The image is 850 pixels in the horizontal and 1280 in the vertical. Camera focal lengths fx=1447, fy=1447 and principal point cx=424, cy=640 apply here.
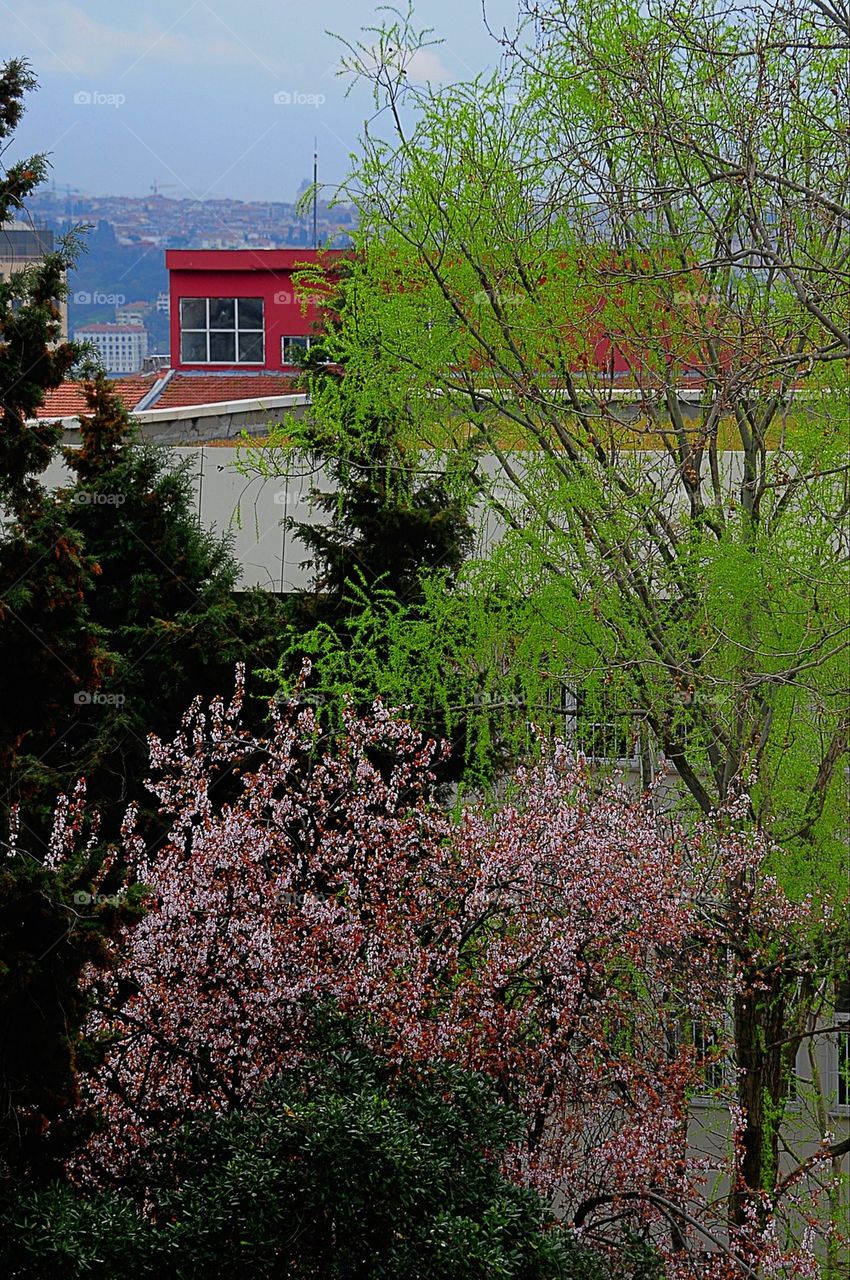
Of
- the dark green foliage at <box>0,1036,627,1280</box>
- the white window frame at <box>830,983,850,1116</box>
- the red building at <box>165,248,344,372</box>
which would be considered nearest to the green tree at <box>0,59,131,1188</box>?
the dark green foliage at <box>0,1036,627,1280</box>

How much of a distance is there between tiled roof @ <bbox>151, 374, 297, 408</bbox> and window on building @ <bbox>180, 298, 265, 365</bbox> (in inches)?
54.0

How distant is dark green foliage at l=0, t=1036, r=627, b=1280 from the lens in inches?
232

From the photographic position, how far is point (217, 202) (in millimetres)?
56156

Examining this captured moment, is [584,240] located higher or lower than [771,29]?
higher

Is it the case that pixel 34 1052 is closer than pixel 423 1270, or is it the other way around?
pixel 423 1270

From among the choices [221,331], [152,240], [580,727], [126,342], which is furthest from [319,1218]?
[152,240]

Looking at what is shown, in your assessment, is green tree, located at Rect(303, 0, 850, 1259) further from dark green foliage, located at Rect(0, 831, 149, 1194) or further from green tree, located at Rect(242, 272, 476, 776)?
dark green foliage, located at Rect(0, 831, 149, 1194)

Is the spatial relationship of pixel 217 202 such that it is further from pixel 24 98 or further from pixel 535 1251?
pixel 535 1251

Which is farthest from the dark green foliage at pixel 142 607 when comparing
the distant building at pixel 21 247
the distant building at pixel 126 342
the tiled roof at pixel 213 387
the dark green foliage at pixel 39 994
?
the distant building at pixel 126 342

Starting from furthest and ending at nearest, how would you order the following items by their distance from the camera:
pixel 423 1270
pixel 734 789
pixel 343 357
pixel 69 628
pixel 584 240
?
pixel 343 357, pixel 584 240, pixel 734 789, pixel 69 628, pixel 423 1270

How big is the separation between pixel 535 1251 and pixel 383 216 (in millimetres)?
7776

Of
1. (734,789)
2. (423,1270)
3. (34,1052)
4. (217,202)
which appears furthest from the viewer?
(217,202)

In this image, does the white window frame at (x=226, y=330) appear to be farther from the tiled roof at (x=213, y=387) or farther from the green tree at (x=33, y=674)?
the green tree at (x=33, y=674)

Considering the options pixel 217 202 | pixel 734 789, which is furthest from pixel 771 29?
pixel 217 202
